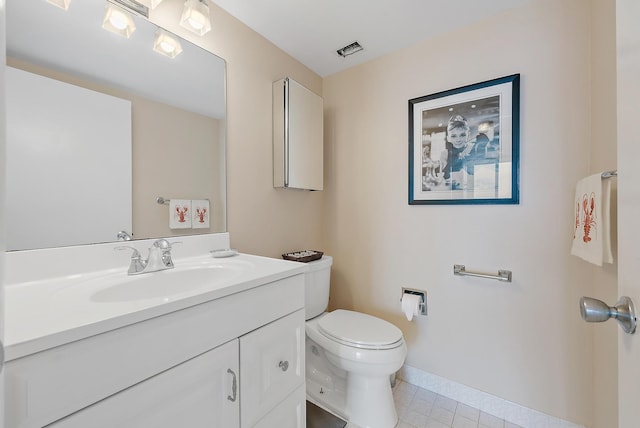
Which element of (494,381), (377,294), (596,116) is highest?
(596,116)

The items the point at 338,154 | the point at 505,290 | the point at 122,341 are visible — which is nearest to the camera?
the point at 122,341

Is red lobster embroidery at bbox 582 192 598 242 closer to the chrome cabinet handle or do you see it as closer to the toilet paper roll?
the toilet paper roll

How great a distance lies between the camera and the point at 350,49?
1685 mm

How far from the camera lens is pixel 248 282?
0.80 m

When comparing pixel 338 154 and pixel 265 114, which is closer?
pixel 265 114

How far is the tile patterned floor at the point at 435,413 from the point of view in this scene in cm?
135

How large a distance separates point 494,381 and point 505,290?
0.51 metres

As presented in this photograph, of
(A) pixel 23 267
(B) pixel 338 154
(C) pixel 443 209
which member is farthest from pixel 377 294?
(A) pixel 23 267

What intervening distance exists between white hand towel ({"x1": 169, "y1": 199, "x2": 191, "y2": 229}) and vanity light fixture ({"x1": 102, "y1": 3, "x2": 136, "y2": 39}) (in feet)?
2.26

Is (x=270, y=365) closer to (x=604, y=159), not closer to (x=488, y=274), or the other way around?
(x=488, y=274)

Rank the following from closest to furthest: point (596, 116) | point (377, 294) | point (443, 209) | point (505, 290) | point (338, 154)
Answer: point (596, 116) → point (505, 290) → point (443, 209) → point (377, 294) → point (338, 154)

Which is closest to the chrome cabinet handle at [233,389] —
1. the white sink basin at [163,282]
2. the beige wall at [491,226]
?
the white sink basin at [163,282]

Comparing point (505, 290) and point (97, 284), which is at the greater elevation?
point (97, 284)

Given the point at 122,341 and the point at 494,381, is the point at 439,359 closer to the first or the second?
the point at 494,381
